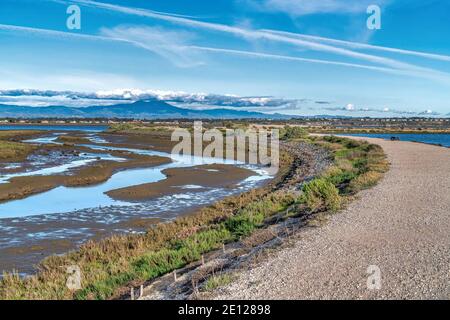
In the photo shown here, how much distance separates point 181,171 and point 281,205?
16315 millimetres

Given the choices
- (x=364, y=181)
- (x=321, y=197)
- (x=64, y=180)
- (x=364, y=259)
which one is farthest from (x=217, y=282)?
(x=64, y=180)

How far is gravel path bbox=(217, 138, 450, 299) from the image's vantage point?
28.3ft

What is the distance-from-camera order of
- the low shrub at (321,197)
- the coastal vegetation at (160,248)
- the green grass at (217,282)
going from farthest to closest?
1. the low shrub at (321,197)
2. the coastal vegetation at (160,248)
3. the green grass at (217,282)

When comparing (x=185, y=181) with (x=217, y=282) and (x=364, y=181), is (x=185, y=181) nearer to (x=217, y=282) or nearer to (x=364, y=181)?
(x=364, y=181)

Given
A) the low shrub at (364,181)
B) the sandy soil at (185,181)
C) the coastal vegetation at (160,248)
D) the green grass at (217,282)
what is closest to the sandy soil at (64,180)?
the sandy soil at (185,181)

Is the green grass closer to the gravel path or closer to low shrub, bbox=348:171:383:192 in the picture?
the gravel path

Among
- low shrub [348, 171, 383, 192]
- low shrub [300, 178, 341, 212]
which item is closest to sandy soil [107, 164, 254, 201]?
low shrub [348, 171, 383, 192]

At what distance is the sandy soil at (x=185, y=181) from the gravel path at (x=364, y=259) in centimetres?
1170

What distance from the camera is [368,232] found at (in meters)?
13.0

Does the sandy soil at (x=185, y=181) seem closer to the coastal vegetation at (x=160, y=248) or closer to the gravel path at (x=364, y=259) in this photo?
the coastal vegetation at (x=160, y=248)

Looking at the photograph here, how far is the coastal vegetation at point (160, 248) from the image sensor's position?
1044 centimetres

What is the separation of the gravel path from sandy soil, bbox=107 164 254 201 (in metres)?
11.7
